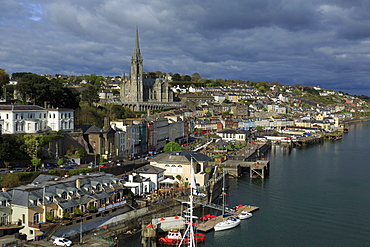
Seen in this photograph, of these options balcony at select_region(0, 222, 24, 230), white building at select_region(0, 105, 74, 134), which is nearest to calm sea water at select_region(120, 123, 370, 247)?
balcony at select_region(0, 222, 24, 230)

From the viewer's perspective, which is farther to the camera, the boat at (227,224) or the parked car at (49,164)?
the parked car at (49,164)

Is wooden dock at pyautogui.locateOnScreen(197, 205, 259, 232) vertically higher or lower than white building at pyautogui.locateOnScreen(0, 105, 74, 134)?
lower

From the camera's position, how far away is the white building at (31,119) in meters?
33.2

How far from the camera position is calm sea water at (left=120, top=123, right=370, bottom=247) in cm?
2480

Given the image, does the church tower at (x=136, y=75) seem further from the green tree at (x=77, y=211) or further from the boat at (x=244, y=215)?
the green tree at (x=77, y=211)

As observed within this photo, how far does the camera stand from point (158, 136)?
51.9 metres

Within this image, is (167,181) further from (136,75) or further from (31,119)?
(136,75)

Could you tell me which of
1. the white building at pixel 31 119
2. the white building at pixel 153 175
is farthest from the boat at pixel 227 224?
the white building at pixel 31 119

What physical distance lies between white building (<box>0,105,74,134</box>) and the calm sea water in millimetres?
16191

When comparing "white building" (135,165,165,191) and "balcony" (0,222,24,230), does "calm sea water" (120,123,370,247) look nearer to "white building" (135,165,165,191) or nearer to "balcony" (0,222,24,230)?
"balcony" (0,222,24,230)

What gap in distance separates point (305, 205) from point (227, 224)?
29.8ft

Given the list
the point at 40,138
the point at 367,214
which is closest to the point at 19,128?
the point at 40,138

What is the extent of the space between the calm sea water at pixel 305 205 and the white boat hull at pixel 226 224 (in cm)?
32

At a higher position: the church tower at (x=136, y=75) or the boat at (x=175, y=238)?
the church tower at (x=136, y=75)
